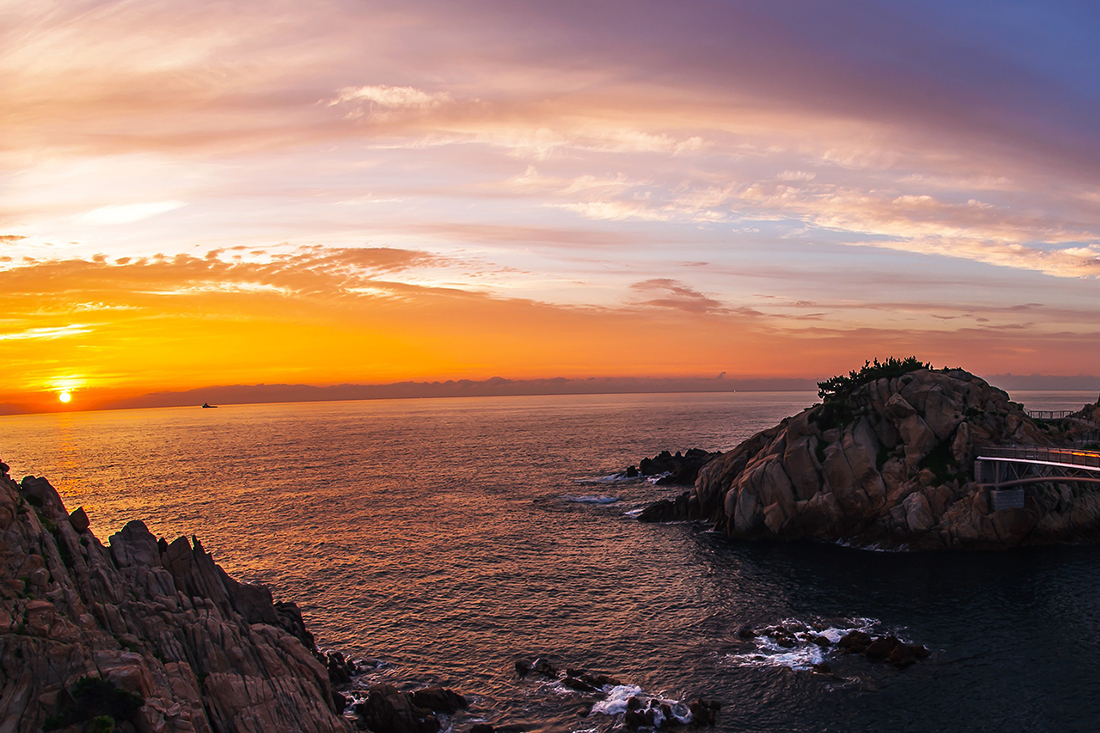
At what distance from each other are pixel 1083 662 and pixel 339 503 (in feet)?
331

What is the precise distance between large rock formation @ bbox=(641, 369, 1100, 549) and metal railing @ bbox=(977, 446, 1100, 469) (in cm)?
232

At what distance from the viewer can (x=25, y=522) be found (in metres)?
34.4

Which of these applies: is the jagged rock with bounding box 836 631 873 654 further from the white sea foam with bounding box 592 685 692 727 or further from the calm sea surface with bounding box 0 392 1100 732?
the white sea foam with bounding box 592 685 692 727

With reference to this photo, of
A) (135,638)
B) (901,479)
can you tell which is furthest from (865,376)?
(135,638)

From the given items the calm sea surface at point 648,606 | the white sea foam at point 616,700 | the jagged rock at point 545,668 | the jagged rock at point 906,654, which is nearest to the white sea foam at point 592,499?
the calm sea surface at point 648,606

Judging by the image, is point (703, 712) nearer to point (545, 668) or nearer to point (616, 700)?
point (616, 700)

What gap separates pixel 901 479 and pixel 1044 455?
14918mm

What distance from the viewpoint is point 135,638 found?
32.8m

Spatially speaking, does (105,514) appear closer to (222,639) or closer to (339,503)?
(339,503)

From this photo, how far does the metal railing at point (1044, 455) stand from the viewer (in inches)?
2726

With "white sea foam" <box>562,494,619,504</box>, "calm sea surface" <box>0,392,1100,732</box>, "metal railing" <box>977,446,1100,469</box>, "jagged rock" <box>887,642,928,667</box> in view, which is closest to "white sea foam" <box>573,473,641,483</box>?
"white sea foam" <box>562,494,619,504</box>

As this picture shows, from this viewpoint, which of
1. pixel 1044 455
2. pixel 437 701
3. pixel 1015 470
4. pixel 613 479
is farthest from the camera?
pixel 613 479

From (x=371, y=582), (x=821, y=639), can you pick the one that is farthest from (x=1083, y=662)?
(x=371, y=582)

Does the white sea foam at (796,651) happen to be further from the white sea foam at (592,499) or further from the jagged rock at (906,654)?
the white sea foam at (592,499)
